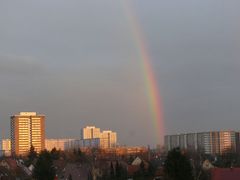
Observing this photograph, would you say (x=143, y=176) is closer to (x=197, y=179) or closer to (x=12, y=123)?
(x=197, y=179)

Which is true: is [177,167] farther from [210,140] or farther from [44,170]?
[210,140]

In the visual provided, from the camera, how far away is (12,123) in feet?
616

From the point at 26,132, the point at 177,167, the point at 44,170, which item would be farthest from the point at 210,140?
the point at 177,167

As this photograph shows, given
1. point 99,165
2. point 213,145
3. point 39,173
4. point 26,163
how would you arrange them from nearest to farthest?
point 39,173, point 99,165, point 26,163, point 213,145

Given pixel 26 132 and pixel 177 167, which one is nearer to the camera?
pixel 177 167

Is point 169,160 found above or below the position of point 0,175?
above

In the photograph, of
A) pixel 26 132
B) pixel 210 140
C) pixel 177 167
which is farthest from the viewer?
pixel 26 132

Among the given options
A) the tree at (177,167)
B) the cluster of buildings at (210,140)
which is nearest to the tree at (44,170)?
the tree at (177,167)

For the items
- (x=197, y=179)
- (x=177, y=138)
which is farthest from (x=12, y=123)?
(x=197, y=179)

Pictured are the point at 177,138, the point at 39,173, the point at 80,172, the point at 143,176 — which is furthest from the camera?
the point at 177,138

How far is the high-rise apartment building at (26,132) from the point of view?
182m

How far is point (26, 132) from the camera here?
7205 inches

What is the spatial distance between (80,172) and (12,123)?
123 metres

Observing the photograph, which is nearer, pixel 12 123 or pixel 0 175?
pixel 0 175
